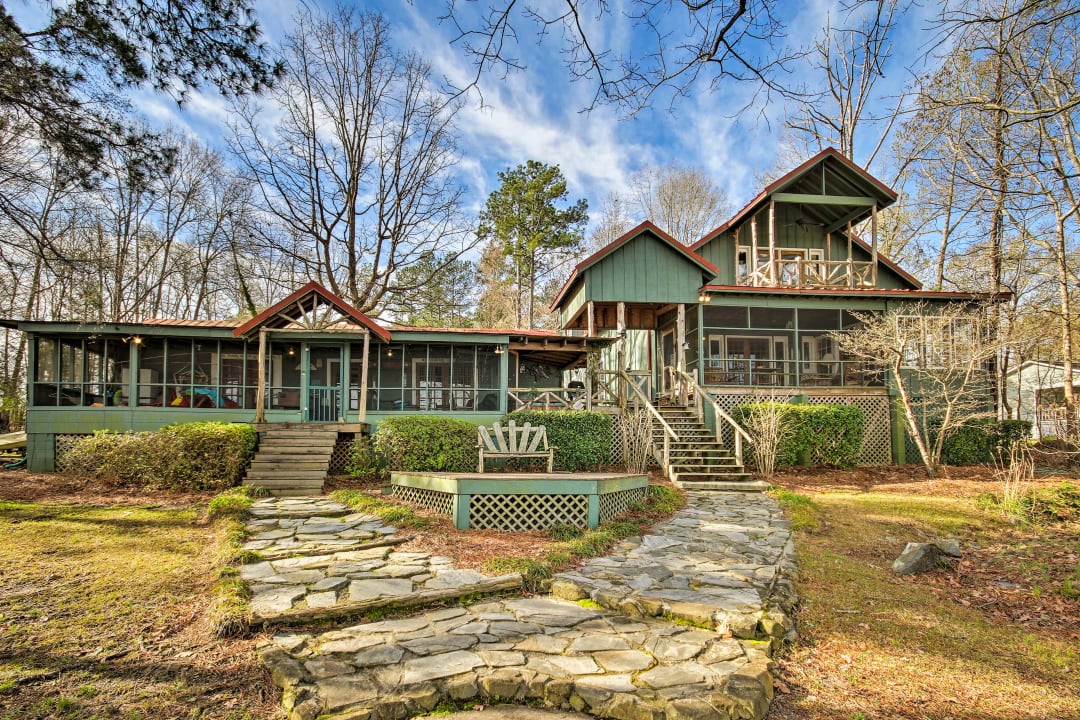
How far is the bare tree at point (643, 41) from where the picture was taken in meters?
3.72

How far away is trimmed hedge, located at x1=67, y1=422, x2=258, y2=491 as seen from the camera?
33.6 feet

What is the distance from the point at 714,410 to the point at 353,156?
16.2 m

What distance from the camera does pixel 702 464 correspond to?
457 inches

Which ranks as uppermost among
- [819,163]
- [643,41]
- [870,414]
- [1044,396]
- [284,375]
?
[819,163]

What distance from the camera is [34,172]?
6.71m

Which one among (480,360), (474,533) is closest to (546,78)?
(474,533)

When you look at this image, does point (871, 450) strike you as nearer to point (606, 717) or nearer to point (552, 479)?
point (552, 479)

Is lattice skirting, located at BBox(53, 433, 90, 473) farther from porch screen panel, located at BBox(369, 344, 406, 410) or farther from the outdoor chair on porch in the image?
the outdoor chair on porch

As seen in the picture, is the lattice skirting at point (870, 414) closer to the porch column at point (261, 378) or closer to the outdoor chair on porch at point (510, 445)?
the outdoor chair on porch at point (510, 445)

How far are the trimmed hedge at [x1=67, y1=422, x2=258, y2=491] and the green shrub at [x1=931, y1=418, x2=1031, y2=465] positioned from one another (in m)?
15.5

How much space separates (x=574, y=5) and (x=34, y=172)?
6.80 m

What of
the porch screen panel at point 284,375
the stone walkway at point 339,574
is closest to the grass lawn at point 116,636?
the stone walkway at point 339,574

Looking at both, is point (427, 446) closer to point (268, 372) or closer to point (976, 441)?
point (268, 372)

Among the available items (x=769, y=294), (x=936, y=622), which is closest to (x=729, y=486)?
(x=936, y=622)
